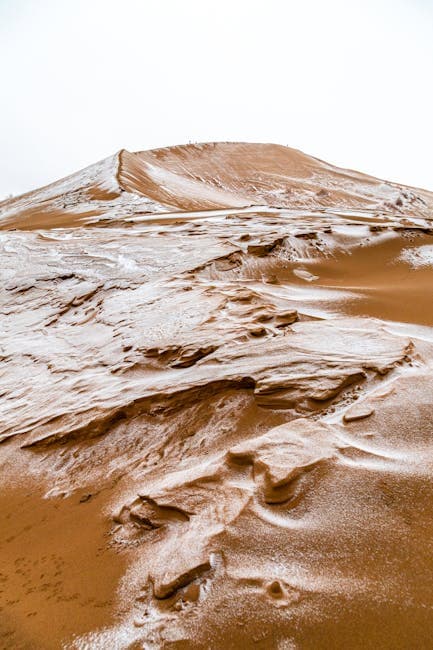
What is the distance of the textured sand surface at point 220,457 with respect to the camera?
115 cm

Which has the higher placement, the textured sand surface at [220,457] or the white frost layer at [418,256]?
the white frost layer at [418,256]

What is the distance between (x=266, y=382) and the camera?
2.11 meters

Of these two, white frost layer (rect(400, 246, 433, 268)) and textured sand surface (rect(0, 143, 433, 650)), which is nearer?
textured sand surface (rect(0, 143, 433, 650))

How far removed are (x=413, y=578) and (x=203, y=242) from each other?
4.34 m

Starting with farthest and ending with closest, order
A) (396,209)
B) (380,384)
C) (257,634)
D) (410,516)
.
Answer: (396,209) < (380,384) < (410,516) < (257,634)

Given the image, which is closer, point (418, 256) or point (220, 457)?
point (220, 457)

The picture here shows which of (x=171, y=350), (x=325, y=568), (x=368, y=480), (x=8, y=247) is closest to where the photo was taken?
(x=325, y=568)

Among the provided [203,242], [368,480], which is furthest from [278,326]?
[203,242]

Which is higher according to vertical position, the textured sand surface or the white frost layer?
the white frost layer

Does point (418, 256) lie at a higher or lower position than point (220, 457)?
higher

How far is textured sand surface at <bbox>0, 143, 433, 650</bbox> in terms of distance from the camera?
115 cm

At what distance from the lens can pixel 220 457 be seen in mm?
1747

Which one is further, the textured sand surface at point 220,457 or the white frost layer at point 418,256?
the white frost layer at point 418,256

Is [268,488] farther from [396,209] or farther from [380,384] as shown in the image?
[396,209]
